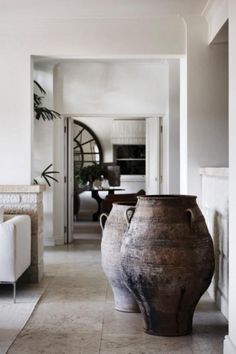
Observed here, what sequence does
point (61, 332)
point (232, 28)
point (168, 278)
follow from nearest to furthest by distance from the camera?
point (232, 28)
point (168, 278)
point (61, 332)

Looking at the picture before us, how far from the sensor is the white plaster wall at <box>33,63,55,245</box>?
7160 millimetres

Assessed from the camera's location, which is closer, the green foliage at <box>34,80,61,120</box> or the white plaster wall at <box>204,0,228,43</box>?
the white plaster wall at <box>204,0,228,43</box>

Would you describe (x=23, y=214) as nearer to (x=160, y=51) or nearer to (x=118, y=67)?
(x=160, y=51)

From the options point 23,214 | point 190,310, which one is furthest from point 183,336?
point 23,214

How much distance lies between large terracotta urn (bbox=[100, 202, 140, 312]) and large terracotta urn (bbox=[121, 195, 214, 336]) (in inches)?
16.9

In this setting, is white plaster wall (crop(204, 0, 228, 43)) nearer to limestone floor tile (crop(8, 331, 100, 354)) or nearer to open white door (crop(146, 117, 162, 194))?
limestone floor tile (crop(8, 331, 100, 354))

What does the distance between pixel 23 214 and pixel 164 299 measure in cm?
218

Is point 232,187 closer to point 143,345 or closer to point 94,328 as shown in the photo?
point 143,345

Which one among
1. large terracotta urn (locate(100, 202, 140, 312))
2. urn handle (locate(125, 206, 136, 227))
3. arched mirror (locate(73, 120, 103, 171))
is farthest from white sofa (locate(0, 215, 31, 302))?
arched mirror (locate(73, 120, 103, 171))

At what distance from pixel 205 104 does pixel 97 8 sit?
139 cm

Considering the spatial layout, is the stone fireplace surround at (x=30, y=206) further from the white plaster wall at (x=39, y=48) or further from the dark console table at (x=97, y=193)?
the dark console table at (x=97, y=193)

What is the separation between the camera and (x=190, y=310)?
331 cm

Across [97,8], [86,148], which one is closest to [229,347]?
[97,8]

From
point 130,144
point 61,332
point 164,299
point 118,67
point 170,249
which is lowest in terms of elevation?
point 61,332
